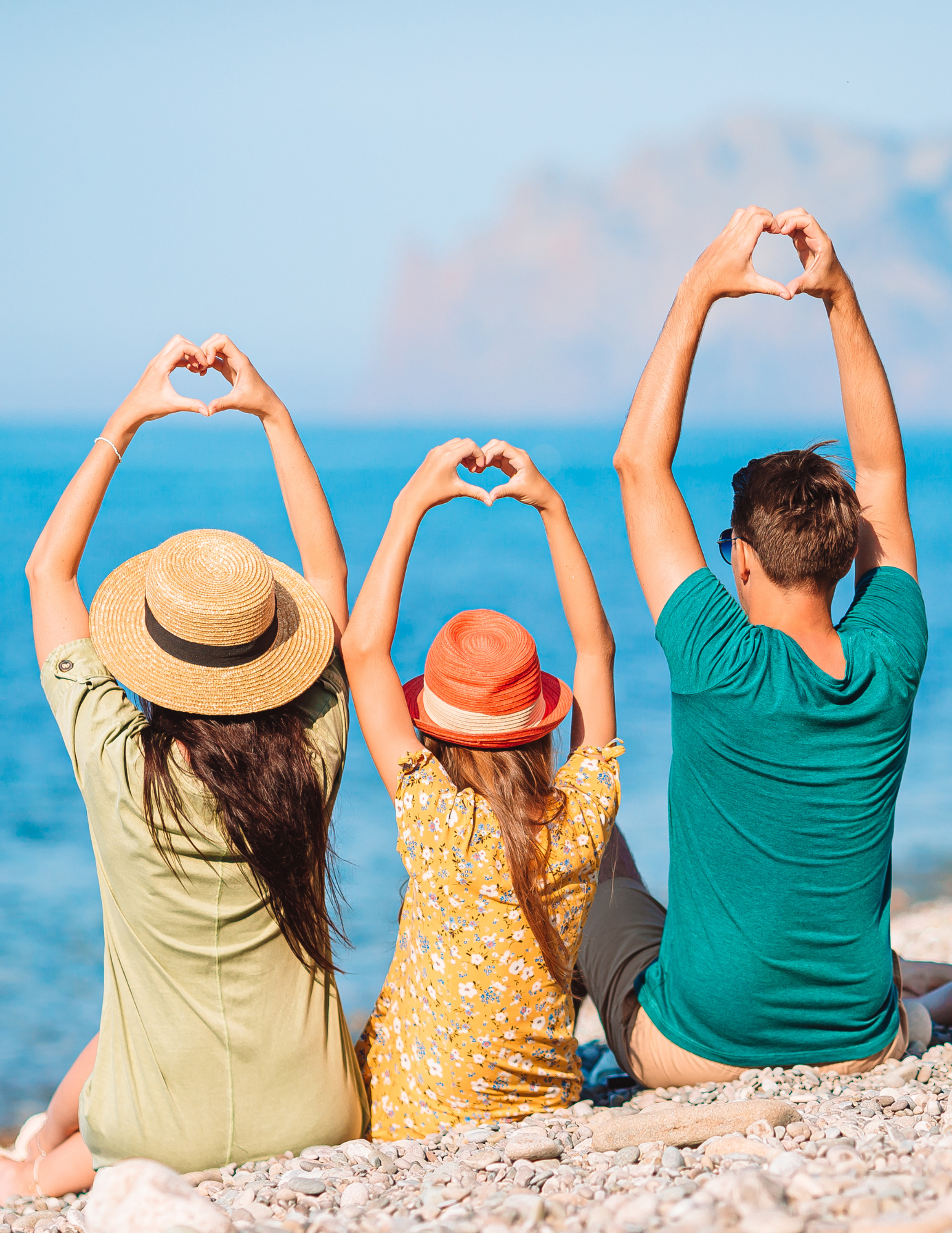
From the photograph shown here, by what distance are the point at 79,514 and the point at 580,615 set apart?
60.8 inches

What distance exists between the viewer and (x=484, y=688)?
11.0ft

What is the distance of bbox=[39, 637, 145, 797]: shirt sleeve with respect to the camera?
10.6 ft

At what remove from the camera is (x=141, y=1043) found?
11.2 ft

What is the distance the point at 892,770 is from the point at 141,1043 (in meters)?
2.32

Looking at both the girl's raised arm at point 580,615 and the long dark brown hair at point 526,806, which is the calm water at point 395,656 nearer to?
the long dark brown hair at point 526,806

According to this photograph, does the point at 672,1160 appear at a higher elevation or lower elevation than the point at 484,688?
lower

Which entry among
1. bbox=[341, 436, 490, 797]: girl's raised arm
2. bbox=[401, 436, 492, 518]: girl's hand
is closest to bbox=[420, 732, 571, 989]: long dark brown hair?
bbox=[341, 436, 490, 797]: girl's raised arm

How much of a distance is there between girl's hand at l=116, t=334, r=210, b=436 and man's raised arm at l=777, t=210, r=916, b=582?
1885mm

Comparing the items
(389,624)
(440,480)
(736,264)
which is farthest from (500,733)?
(736,264)

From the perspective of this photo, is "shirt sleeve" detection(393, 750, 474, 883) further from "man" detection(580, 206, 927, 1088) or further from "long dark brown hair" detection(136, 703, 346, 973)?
"man" detection(580, 206, 927, 1088)

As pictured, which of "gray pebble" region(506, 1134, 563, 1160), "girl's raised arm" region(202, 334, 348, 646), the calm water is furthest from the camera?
the calm water

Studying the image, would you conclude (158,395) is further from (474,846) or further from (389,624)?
(474,846)

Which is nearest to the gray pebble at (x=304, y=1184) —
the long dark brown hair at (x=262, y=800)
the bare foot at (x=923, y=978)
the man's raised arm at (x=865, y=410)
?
the long dark brown hair at (x=262, y=800)

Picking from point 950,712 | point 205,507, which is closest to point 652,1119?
point 950,712
